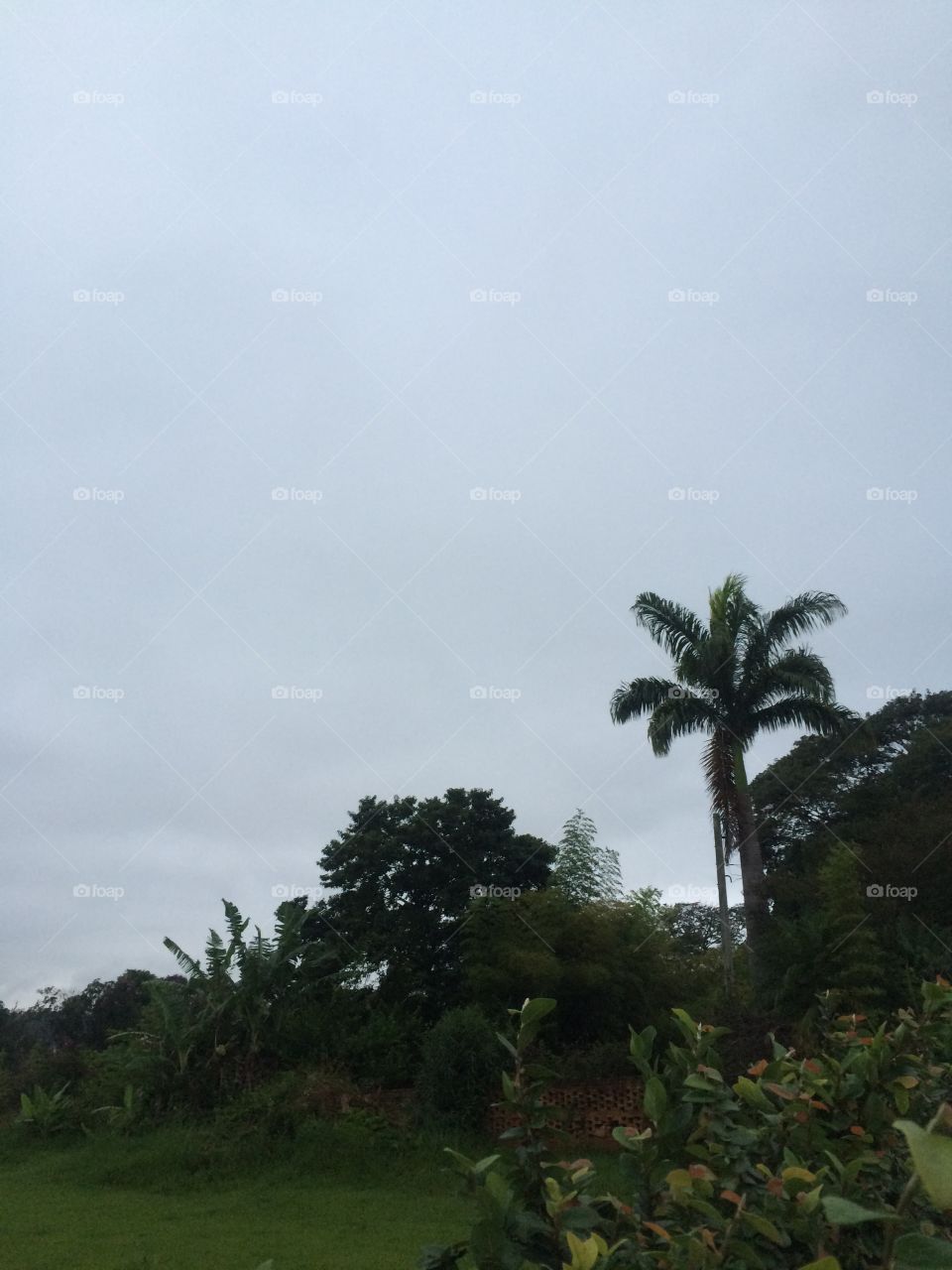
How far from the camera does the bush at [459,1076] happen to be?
1584 centimetres

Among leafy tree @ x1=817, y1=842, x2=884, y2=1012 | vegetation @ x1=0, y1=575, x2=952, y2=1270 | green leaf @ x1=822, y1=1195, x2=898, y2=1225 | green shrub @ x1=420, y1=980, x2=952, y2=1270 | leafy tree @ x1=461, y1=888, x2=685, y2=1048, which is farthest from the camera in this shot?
leafy tree @ x1=461, y1=888, x2=685, y2=1048

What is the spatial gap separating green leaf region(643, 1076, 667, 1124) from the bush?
48.4ft

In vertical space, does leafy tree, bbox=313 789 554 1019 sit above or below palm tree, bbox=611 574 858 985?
below

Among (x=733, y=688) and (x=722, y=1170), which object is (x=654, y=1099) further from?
(x=733, y=688)

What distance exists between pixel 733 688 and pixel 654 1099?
791 inches

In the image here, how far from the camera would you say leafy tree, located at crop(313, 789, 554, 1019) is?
21203 mm

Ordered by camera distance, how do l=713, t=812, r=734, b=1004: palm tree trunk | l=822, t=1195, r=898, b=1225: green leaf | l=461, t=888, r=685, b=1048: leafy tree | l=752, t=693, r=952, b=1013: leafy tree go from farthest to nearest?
l=713, t=812, r=734, b=1004: palm tree trunk, l=461, t=888, r=685, b=1048: leafy tree, l=752, t=693, r=952, b=1013: leafy tree, l=822, t=1195, r=898, b=1225: green leaf

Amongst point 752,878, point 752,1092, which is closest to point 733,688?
point 752,878

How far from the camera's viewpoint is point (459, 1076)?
1609 centimetres

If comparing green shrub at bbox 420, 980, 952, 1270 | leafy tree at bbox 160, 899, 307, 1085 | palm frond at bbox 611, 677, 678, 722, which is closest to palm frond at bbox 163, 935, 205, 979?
leafy tree at bbox 160, 899, 307, 1085

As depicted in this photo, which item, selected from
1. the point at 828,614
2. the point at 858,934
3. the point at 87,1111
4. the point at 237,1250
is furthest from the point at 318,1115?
the point at 828,614

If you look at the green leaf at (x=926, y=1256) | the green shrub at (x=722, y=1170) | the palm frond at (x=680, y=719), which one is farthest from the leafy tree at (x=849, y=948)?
the green leaf at (x=926, y=1256)

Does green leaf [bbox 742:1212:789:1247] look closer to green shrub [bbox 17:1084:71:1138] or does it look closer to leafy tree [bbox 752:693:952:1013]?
leafy tree [bbox 752:693:952:1013]

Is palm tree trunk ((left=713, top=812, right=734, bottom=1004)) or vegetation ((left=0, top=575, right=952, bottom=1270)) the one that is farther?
palm tree trunk ((left=713, top=812, right=734, bottom=1004))
